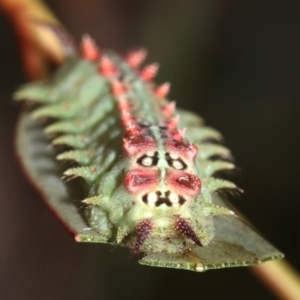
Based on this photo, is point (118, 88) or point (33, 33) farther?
point (33, 33)

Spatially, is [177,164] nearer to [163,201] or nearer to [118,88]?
[163,201]

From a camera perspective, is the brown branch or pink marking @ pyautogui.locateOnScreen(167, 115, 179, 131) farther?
the brown branch

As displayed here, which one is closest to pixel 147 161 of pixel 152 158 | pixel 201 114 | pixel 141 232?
pixel 152 158

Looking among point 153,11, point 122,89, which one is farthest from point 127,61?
point 153,11

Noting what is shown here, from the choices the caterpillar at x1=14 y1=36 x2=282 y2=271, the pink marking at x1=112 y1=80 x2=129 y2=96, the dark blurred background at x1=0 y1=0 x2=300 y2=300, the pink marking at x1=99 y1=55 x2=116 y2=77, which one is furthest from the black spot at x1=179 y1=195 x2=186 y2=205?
the dark blurred background at x1=0 y1=0 x2=300 y2=300

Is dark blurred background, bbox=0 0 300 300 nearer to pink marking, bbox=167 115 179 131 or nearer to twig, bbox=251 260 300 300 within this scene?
twig, bbox=251 260 300 300

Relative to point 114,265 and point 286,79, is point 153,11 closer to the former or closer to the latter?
point 286,79
